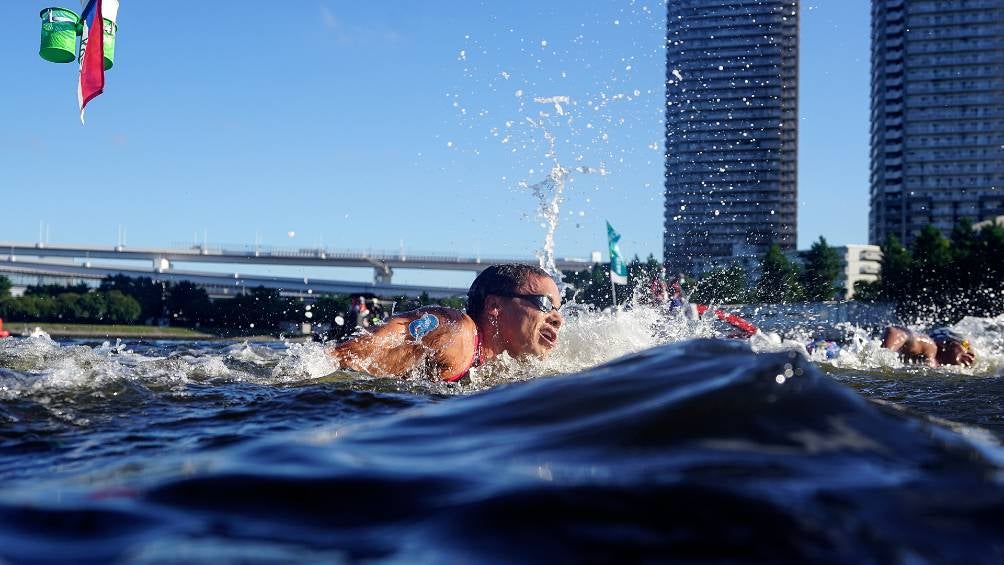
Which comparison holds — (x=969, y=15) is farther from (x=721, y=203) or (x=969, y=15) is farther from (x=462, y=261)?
(x=721, y=203)

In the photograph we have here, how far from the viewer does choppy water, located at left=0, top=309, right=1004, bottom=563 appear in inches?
43.3

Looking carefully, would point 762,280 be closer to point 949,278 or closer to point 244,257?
point 949,278

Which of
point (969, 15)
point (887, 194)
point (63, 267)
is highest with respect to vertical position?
point (969, 15)

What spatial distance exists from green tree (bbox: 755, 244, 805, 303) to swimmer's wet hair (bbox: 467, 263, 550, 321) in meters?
37.5

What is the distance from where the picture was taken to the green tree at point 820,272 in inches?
1847

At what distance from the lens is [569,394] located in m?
1.91

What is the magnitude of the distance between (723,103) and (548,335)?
77.9 feet

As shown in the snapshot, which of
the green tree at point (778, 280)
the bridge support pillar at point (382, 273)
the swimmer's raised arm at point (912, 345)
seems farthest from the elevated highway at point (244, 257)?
the swimmer's raised arm at point (912, 345)

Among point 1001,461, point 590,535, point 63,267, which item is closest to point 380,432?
point 590,535

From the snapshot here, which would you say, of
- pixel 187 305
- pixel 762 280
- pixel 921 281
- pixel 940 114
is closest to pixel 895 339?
pixel 921 281

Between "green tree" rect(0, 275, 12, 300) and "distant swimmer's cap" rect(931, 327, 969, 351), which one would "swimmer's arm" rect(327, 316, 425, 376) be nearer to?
"distant swimmer's cap" rect(931, 327, 969, 351)

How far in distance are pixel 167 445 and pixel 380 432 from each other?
83cm

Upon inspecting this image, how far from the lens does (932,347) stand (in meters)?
10.5

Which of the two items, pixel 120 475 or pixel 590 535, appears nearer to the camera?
pixel 590 535
